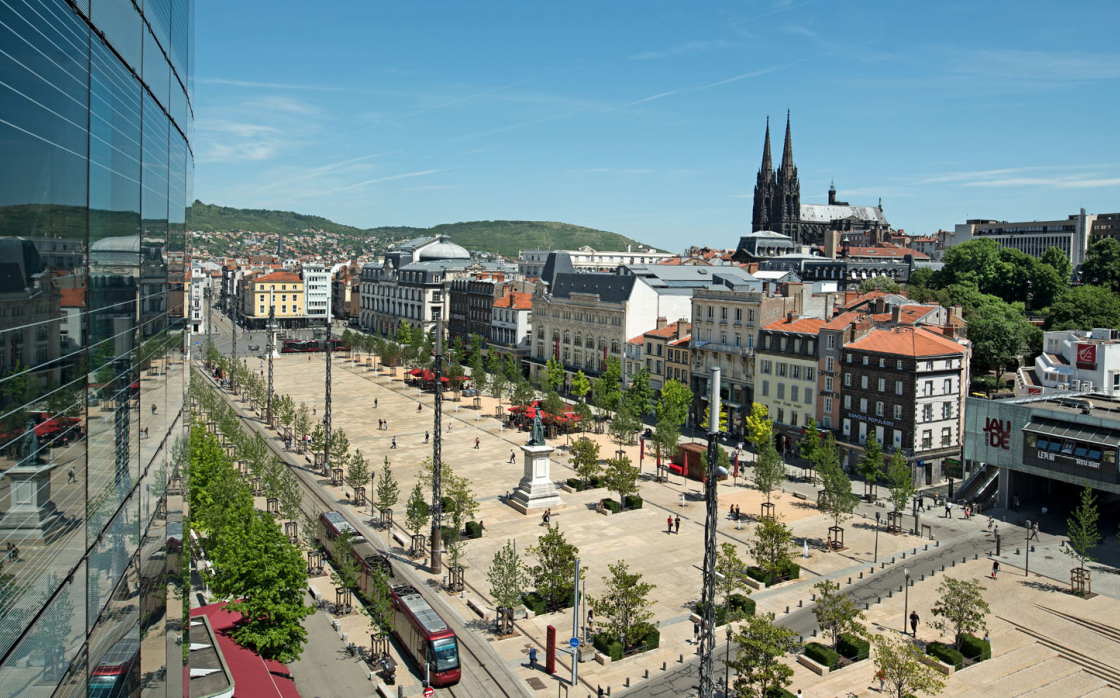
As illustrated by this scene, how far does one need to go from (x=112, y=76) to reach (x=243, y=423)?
77854mm

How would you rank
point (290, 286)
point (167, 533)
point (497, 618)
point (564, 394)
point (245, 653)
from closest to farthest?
1. point (167, 533)
2. point (245, 653)
3. point (497, 618)
4. point (564, 394)
5. point (290, 286)

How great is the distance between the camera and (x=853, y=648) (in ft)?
108

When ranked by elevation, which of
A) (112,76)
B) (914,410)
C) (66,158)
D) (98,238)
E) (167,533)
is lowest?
(914,410)

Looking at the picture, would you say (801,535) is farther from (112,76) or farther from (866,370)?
(112,76)

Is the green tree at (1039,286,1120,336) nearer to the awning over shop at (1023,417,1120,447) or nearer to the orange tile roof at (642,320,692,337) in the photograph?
the orange tile roof at (642,320,692,337)

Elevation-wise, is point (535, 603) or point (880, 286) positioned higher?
point (880, 286)

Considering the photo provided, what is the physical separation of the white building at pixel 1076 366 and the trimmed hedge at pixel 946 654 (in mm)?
37592

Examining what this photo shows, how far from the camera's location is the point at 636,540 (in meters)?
46.9

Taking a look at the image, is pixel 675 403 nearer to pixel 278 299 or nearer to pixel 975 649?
pixel 975 649

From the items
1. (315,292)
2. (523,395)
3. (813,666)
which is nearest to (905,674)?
(813,666)

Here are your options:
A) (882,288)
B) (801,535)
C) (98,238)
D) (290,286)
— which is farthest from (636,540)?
(290,286)

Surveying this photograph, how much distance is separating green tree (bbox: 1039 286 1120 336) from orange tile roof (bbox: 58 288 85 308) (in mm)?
102847

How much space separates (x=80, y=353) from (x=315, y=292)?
182639 millimetres

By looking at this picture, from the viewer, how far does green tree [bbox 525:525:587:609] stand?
37.6 m
